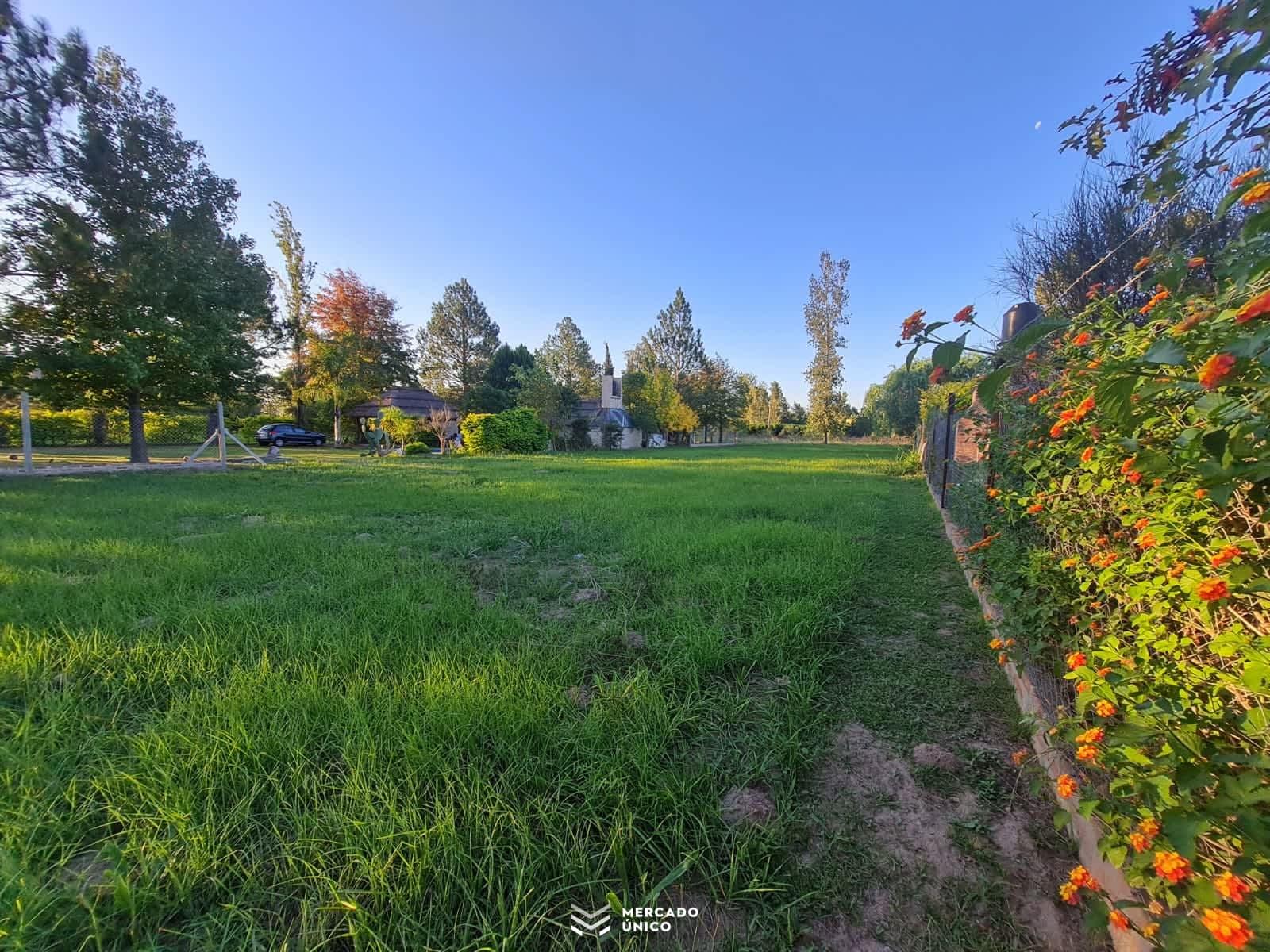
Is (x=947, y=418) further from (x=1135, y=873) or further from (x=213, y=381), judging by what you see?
(x=213, y=381)

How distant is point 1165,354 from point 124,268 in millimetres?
13684

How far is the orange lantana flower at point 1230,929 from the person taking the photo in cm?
68

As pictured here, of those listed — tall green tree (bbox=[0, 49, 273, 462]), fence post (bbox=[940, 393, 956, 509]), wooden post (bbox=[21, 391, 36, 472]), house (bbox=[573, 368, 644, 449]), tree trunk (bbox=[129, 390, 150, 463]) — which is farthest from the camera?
house (bbox=[573, 368, 644, 449])

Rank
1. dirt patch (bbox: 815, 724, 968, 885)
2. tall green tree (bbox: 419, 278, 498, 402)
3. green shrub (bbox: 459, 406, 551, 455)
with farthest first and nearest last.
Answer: tall green tree (bbox: 419, 278, 498, 402) → green shrub (bbox: 459, 406, 551, 455) → dirt patch (bbox: 815, 724, 968, 885)

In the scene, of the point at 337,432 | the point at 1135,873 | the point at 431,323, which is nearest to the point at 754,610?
the point at 1135,873

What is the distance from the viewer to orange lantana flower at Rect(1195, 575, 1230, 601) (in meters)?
0.95


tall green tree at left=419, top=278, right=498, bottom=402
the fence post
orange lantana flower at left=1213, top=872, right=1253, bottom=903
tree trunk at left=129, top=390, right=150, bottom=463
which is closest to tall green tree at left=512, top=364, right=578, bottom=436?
tall green tree at left=419, top=278, right=498, bottom=402

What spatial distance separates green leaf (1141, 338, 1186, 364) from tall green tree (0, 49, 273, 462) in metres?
13.4

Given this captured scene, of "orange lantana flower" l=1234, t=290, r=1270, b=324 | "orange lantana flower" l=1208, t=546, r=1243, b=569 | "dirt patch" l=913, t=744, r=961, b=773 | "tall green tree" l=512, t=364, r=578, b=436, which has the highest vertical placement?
"tall green tree" l=512, t=364, r=578, b=436

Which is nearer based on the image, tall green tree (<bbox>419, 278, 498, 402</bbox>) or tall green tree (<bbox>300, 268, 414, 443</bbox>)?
tall green tree (<bbox>300, 268, 414, 443</bbox>)
